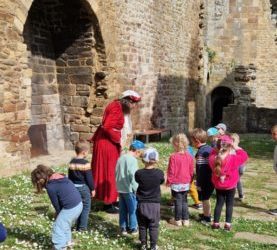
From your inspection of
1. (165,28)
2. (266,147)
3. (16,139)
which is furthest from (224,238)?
(165,28)

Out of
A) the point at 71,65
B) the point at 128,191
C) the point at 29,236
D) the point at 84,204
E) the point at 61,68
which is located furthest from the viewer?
A: the point at 61,68

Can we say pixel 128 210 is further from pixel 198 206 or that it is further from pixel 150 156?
pixel 198 206

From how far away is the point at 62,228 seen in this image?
168 inches

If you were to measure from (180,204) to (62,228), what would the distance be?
1.73 m

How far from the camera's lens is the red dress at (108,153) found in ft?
20.0

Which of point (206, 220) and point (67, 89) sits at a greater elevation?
point (67, 89)

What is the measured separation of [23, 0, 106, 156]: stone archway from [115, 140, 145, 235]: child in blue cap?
18.9 feet

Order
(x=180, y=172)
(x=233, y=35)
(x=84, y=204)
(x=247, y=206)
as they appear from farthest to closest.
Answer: (x=233, y=35) → (x=247, y=206) → (x=180, y=172) → (x=84, y=204)

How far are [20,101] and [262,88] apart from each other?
70.2ft

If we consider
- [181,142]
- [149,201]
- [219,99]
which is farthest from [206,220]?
[219,99]

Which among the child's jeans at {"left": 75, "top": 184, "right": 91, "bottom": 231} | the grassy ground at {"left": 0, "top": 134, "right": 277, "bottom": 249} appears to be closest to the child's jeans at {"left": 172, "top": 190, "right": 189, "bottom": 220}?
the grassy ground at {"left": 0, "top": 134, "right": 277, "bottom": 249}

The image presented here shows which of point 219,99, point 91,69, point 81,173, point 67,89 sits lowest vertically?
point 81,173

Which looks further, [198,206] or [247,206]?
[247,206]

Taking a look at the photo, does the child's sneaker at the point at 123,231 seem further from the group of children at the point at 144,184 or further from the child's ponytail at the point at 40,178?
the child's ponytail at the point at 40,178
